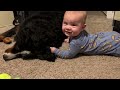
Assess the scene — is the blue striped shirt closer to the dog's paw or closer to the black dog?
the black dog

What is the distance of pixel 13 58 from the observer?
1.19 meters

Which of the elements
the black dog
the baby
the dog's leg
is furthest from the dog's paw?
the baby

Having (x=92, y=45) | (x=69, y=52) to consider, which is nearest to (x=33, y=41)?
(x=69, y=52)

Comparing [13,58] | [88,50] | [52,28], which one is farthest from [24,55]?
[88,50]

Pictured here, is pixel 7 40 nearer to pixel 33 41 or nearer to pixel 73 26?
pixel 33 41

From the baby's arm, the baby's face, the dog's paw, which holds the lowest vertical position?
the baby's arm

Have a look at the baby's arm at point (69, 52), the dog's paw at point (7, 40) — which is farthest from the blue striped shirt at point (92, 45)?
the dog's paw at point (7, 40)

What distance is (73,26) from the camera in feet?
3.82

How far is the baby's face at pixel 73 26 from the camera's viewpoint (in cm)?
114

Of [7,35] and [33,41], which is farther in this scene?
[7,35]

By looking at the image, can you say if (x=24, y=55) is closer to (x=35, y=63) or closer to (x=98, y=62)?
(x=35, y=63)

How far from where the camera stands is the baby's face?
3.75 ft

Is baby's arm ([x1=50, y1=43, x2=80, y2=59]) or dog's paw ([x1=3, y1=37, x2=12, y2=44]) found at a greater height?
dog's paw ([x1=3, y1=37, x2=12, y2=44])
